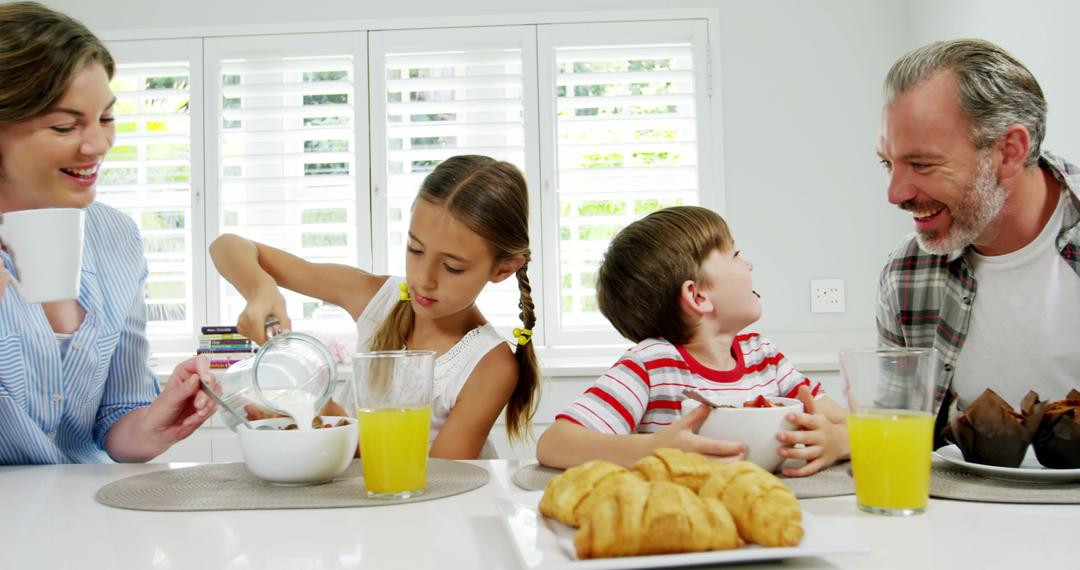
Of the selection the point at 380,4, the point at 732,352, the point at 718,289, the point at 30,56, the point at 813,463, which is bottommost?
the point at 813,463

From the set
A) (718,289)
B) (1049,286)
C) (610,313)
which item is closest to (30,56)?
(610,313)

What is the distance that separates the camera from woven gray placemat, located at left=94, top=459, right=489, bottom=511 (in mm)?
900

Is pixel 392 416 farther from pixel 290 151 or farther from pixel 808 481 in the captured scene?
pixel 290 151

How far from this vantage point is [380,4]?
10.2 ft

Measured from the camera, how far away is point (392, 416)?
3.00 feet

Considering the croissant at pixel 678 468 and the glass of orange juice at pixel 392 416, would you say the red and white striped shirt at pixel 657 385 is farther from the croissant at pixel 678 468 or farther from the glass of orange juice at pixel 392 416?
the croissant at pixel 678 468

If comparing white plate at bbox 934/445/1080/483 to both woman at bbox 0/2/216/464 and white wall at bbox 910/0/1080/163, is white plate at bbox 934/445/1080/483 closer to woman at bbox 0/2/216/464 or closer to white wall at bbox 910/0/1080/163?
woman at bbox 0/2/216/464

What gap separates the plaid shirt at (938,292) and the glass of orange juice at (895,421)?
34.6 inches

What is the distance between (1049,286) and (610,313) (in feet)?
2.85

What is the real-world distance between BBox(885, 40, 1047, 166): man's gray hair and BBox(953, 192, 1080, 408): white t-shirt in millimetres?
170

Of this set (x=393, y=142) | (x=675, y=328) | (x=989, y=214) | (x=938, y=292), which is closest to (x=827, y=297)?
(x=938, y=292)

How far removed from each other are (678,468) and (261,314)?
0.75m

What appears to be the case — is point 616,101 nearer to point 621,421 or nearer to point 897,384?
point 621,421

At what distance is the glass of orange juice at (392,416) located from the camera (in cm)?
91
